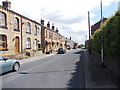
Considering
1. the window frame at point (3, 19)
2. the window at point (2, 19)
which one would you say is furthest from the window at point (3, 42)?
the window at point (2, 19)

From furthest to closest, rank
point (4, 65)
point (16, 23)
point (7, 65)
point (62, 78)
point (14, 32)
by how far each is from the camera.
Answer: point (16, 23), point (14, 32), point (7, 65), point (4, 65), point (62, 78)

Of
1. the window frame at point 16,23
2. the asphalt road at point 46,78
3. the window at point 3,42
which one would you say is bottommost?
the asphalt road at point 46,78

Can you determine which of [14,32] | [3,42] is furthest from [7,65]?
[14,32]

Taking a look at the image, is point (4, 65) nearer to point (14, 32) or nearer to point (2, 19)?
point (2, 19)

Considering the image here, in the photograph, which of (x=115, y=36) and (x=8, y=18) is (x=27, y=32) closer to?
(x=8, y=18)

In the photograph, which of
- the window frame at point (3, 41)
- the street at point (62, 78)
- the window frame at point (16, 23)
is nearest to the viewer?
the street at point (62, 78)

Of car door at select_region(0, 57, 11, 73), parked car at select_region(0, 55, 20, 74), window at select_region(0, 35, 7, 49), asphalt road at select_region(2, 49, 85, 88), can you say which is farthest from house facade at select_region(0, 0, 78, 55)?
asphalt road at select_region(2, 49, 85, 88)

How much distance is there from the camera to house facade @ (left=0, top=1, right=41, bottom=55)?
19.8 metres

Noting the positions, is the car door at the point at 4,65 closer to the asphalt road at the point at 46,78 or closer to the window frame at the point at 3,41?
the asphalt road at the point at 46,78

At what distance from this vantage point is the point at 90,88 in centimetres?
619

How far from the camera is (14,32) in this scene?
72.7 feet

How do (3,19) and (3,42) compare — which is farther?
(3,19)

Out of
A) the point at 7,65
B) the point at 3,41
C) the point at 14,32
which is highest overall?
the point at 14,32

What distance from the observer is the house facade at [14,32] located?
65.1 feet
